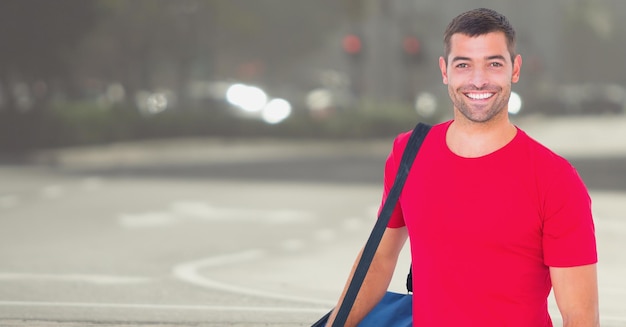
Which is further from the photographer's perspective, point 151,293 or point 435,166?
point 151,293

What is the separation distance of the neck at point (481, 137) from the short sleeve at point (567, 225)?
217 millimetres

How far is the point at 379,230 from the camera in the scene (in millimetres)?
4547

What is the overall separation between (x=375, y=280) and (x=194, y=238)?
11.4m

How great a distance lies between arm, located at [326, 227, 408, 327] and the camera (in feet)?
15.0

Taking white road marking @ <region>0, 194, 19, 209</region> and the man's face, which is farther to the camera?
white road marking @ <region>0, 194, 19, 209</region>

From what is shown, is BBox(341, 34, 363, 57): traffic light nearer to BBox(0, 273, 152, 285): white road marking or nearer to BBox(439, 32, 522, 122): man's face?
BBox(0, 273, 152, 285): white road marking

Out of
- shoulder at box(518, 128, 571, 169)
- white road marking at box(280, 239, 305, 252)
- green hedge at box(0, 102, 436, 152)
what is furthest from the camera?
green hedge at box(0, 102, 436, 152)

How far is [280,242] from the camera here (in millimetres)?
15570

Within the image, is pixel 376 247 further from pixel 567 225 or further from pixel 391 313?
pixel 567 225

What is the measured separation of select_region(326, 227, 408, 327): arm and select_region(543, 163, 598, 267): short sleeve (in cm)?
54

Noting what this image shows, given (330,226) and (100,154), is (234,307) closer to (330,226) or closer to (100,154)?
(330,226)

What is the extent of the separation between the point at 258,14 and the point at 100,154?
51.2 metres

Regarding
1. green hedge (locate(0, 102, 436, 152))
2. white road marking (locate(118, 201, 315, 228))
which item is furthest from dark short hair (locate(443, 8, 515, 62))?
green hedge (locate(0, 102, 436, 152))

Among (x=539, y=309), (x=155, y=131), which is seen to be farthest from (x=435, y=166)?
(x=155, y=131)
